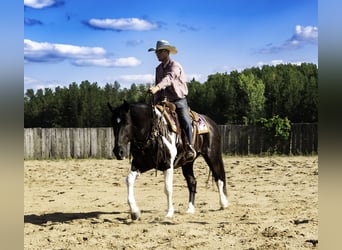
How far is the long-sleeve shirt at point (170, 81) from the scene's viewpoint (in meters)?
5.58

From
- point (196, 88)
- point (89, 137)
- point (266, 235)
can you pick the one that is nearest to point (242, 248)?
point (266, 235)

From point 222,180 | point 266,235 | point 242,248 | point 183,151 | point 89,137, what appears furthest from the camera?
point 89,137

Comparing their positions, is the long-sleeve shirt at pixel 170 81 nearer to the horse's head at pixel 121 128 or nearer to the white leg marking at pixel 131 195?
the horse's head at pixel 121 128

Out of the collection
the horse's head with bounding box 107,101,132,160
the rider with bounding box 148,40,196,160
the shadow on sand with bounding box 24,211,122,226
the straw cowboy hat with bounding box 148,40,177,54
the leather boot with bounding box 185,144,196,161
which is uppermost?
the straw cowboy hat with bounding box 148,40,177,54

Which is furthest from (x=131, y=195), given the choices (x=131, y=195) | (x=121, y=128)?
(x=121, y=128)

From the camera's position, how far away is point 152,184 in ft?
32.0

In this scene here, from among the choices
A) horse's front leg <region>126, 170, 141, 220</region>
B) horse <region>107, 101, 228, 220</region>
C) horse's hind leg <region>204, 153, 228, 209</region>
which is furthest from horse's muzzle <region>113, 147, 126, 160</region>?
horse's hind leg <region>204, 153, 228, 209</region>

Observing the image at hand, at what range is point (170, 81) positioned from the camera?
5.59 m

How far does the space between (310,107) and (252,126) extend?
3.02 metres

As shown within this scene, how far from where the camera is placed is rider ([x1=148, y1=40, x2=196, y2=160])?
18.2 ft

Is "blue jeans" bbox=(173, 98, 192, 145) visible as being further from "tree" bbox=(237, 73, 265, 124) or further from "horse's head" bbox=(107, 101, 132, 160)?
"tree" bbox=(237, 73, 265, 124)

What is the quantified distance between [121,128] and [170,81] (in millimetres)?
1000

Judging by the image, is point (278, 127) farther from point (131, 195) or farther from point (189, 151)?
point (131, 195)
